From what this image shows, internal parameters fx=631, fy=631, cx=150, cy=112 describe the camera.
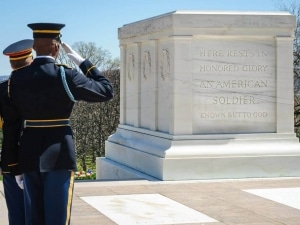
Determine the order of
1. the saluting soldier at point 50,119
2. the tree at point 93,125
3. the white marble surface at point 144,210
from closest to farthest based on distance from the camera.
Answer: the saluting soldier at point 50,119 < the white marble surface at point 144,210 < the tree at point 93,125

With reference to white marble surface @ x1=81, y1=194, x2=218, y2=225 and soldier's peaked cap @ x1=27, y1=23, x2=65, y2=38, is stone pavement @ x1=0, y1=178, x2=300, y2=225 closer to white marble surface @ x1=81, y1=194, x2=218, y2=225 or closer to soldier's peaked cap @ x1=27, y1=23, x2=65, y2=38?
white marble surface @ x1=81, y1=194, x2=218, y2=225

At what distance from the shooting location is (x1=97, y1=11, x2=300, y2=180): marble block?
8953mm

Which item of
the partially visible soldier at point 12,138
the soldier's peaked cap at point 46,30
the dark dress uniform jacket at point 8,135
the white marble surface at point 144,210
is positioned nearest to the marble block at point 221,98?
the white marble surface at point 144,210

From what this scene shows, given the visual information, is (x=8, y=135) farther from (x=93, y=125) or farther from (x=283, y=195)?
(x=93, y=125)

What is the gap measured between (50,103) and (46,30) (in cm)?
43

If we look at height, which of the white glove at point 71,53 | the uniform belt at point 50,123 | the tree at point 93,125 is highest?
the white glove at point 71,53

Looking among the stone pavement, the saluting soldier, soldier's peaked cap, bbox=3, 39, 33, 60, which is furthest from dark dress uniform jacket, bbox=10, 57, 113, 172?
the stone pavement

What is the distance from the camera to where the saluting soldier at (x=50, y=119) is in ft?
12.2

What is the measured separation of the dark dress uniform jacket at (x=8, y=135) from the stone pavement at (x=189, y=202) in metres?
1.81

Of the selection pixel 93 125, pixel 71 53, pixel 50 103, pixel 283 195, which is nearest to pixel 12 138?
pixel 50 103

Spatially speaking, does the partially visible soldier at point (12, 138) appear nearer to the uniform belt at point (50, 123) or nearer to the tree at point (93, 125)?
the uniform belt at point (50, 123)

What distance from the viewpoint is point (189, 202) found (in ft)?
23.3

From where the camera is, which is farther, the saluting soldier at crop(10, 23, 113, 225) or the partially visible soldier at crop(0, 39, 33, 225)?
the partially visible soldier at crop(0, 39, 33, 225)

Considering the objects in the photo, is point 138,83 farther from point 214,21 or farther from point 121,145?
point 214,21
